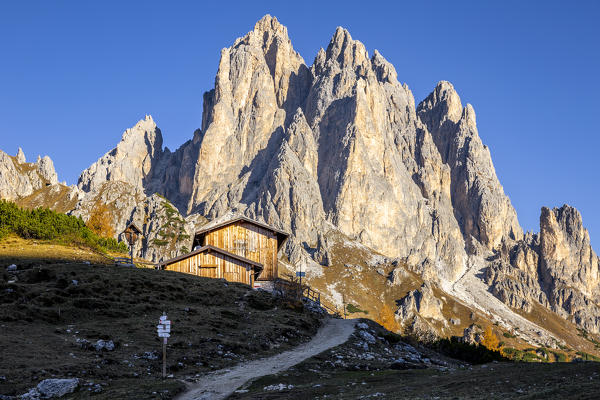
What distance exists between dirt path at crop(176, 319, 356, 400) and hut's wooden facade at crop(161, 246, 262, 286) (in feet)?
45.9

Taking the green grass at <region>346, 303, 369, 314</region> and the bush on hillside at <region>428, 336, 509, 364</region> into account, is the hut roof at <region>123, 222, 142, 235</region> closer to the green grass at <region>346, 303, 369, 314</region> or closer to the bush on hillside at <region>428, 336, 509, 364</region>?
the bush on hillside at <region>428, 336, 509, 364</region>

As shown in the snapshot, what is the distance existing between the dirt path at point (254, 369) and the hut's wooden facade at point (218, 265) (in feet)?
45.9

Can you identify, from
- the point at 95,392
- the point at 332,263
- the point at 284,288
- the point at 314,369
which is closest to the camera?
the point at 95,392

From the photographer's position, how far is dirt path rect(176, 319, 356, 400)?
66.6 feet

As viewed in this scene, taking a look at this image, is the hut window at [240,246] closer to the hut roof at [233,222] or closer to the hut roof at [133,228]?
the hut roof at [233,222]

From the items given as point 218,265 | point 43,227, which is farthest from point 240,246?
point 43,227

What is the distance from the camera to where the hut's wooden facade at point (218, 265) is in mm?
51906

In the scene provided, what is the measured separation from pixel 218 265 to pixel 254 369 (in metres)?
27.1

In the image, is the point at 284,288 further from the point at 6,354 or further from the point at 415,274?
the point at 415,274

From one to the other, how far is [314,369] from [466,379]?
9518 mm

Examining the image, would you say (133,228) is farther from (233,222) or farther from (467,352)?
(467,352)

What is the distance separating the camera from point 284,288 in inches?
2037

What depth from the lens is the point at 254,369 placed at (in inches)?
1006

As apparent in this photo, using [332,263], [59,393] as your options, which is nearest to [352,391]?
[59,393]
